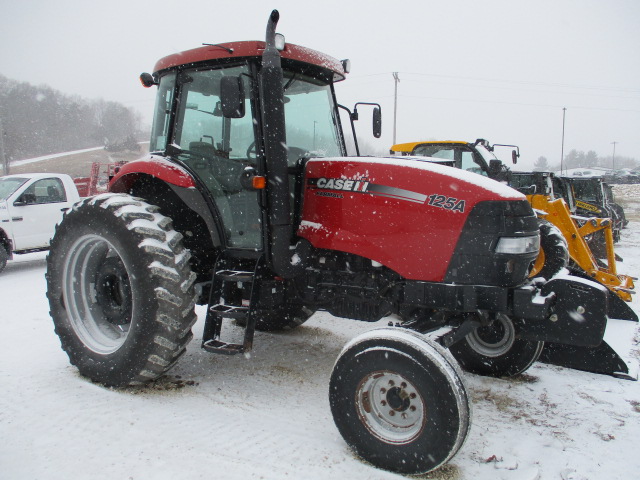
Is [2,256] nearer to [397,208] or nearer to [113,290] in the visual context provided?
[113,290]

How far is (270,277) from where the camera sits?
3.79 metres

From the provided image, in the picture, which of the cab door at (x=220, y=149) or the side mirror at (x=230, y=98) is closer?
the side mirror at (x=230, y=98)

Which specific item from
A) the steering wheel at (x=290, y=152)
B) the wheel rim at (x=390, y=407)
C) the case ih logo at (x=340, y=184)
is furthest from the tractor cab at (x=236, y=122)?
the wheel rim at (x=390, y=407)

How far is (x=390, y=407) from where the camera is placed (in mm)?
2863

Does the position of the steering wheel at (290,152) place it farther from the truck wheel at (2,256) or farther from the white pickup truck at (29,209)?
the truck wheel at (2,256)

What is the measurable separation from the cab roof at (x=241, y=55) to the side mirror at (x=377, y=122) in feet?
1.69

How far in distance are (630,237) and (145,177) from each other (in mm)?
14547

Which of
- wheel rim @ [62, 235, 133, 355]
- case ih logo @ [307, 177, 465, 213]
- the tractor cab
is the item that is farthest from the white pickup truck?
case ih logo @ [307, 177, 465, 213]

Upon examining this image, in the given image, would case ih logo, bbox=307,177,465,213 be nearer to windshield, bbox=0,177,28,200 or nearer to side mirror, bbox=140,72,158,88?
side mirror, bbox=140,72,158,88

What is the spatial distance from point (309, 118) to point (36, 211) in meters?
7.02

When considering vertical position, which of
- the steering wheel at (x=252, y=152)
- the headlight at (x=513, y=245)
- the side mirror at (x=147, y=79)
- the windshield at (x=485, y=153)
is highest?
the side mirror at (x=147, y=79)

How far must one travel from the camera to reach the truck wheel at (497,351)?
4074mm

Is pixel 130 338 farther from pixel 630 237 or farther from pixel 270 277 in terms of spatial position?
pixel 630 237

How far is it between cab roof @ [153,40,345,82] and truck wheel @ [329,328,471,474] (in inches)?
82.8
